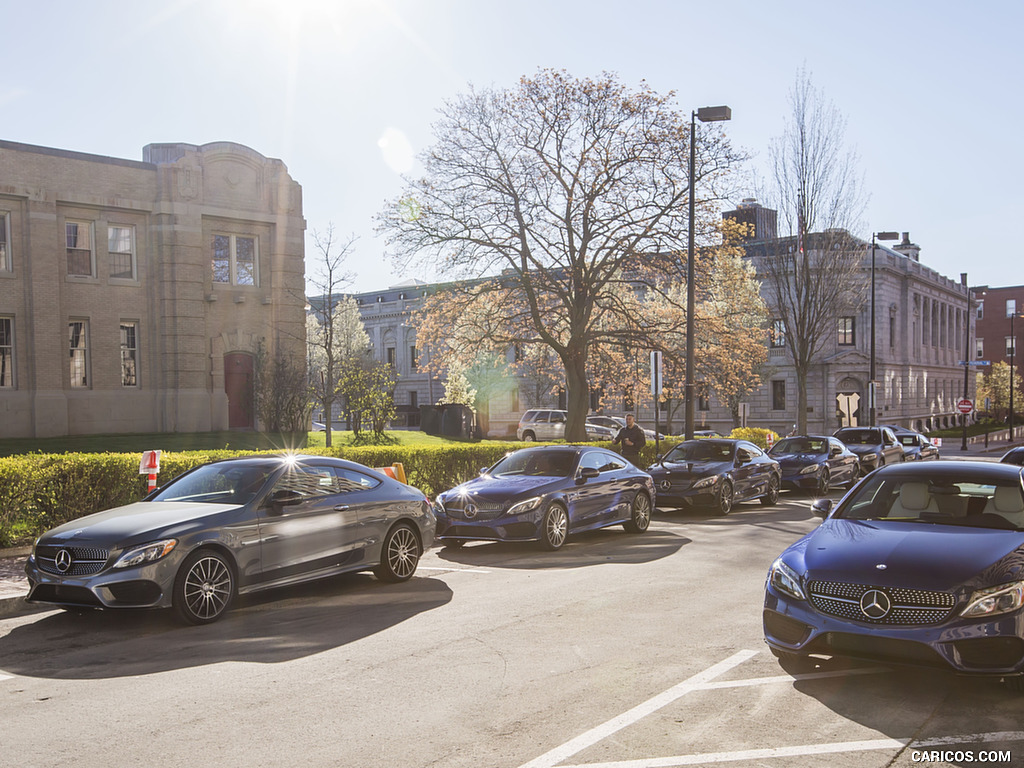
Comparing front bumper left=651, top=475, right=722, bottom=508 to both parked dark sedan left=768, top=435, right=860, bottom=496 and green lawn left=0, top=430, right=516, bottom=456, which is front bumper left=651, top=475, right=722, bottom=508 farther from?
green lawn left=0, top=430, right=516, bottom=456

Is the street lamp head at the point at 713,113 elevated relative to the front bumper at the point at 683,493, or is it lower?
elevated

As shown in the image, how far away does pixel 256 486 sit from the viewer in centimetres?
906

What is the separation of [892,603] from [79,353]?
90.8 feet

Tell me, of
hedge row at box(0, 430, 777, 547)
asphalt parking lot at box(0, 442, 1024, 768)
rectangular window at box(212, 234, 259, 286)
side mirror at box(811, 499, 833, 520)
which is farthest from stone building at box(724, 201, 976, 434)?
asphalt parking lot at box(0, 442, 1024, 768)

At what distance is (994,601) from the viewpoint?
5.54 meters

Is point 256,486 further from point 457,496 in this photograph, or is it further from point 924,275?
point 924,275

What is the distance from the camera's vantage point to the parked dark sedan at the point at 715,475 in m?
Result: 17.7

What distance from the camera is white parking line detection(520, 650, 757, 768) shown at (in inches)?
185

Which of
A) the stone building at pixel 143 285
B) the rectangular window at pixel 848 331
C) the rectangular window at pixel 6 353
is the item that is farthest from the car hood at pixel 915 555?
the rectangular window at pixel 848 331

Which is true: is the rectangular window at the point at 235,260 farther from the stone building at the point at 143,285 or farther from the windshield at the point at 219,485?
the windshield at the point at 219,485

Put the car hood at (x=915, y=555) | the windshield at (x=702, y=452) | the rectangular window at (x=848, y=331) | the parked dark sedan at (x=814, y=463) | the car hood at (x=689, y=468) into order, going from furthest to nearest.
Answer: the rectangular window at (x=848, y=331), the parked dark sedan at (x=814, y=463), the windshield at (x=702, y=452), the car hood at (x=689, y=468), the car hood at (x=915, y=555)

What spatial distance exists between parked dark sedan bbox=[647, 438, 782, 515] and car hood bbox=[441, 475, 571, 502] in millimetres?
5116

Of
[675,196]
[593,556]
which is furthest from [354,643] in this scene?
[675,196]

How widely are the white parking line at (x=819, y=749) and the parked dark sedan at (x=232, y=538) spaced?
463cm
